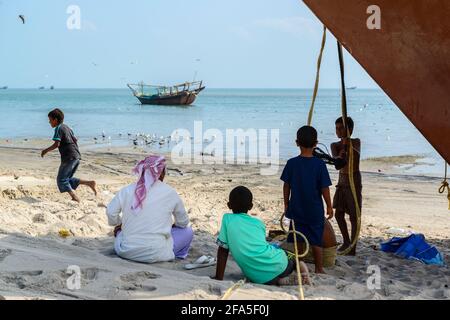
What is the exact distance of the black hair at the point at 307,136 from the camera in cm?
511

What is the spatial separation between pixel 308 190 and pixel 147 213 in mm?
1333

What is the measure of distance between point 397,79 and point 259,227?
203cm

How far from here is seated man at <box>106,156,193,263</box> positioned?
5.20 metres

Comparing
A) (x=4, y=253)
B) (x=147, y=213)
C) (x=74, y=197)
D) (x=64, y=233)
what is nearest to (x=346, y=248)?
(x=147, y=213)

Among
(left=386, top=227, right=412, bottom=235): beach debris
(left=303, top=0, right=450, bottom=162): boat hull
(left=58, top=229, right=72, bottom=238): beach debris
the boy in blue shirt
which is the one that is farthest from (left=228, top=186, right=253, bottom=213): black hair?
(left=386, top=227, right=412, bottom=235): beach debris

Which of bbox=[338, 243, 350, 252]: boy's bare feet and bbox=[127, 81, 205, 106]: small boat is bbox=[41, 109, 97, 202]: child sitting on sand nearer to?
bbox=[338, 243, 350, 252]: boy's bare feet

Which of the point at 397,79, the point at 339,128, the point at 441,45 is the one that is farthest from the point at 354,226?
the point at 441,45

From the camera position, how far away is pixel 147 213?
17.0ft

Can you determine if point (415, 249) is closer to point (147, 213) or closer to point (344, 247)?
point (344, 247)

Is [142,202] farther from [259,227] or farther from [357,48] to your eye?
[357,48]

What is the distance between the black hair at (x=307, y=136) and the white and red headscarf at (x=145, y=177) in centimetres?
118

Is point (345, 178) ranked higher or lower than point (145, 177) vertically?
lower

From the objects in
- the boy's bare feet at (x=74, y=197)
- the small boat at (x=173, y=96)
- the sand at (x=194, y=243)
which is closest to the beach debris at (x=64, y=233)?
the sand at (x=194, y=243)

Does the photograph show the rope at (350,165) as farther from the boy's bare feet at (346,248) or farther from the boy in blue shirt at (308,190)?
the boy in blue shirt at (308,190)
